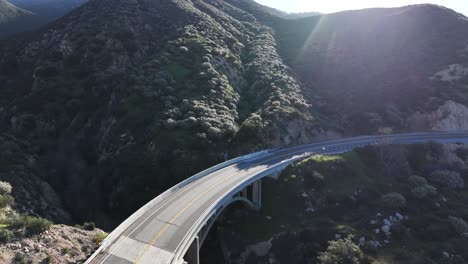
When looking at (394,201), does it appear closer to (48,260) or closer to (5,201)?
(48,260)

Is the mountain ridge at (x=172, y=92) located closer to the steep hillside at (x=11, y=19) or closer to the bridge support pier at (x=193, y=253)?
the bridge support pier at (x=193, y=253)

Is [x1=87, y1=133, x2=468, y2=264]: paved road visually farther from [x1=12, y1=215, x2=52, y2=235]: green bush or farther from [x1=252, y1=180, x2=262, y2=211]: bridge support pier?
[x1=12, y1=215, x2=52, y2=235]: green bush

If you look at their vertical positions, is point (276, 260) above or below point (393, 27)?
below

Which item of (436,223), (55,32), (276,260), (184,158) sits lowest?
(276,260)

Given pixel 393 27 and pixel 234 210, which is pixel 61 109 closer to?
pixel 234 210

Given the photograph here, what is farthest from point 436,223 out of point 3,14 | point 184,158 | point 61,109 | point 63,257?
point 3,14

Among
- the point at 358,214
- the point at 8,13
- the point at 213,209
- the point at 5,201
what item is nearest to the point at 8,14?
the point at 8,13

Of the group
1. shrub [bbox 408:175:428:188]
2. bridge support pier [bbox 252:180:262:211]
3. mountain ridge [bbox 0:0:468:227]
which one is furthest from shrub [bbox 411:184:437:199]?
bridge support pier [bbox 252:180:262:211]
